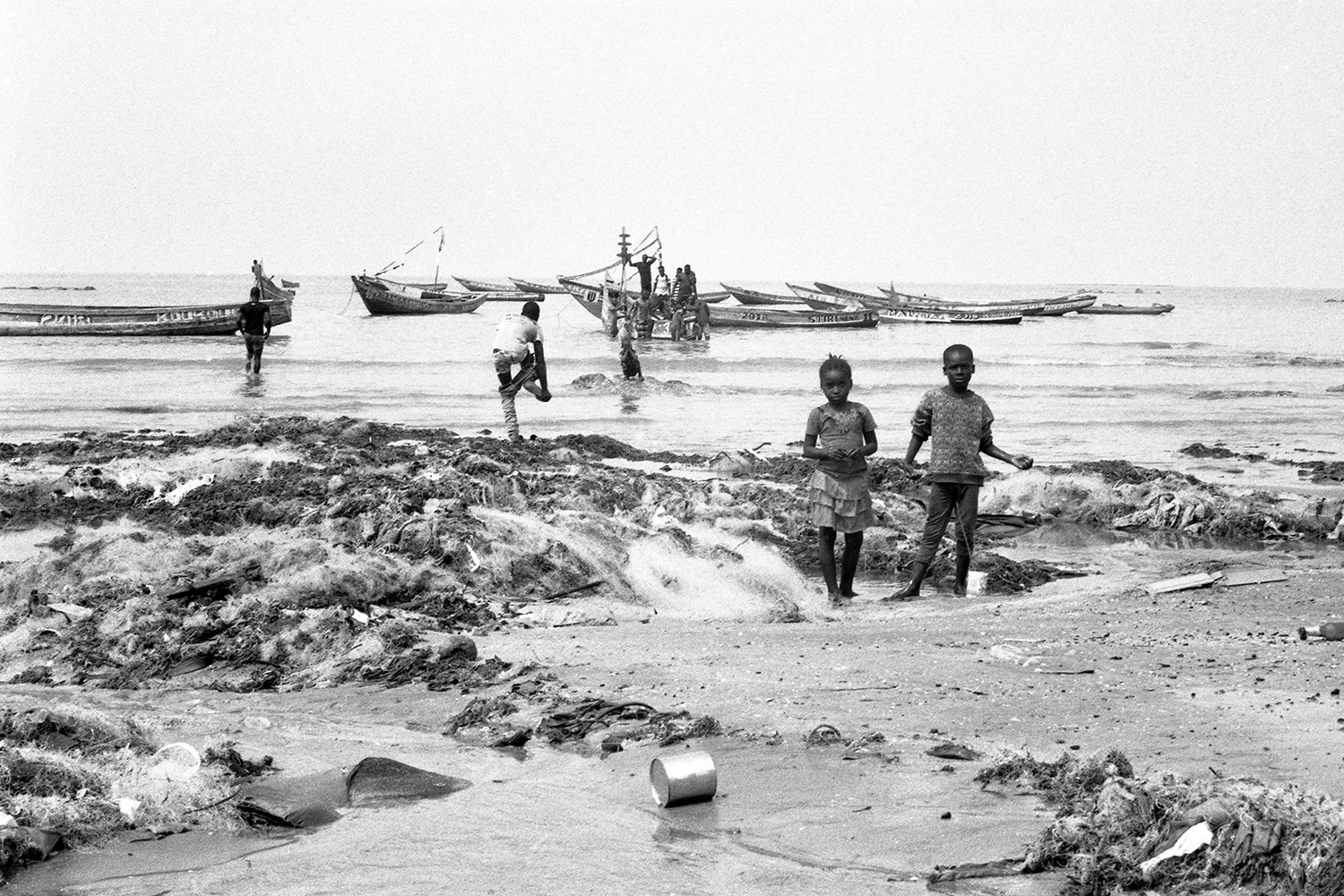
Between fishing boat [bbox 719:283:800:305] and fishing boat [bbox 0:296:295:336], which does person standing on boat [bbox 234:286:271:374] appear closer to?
fishing boat [bbox 0:296:295:336]

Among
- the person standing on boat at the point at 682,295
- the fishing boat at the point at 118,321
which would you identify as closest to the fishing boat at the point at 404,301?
the fishing boat at the point at 118,321

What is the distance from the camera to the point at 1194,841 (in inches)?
128

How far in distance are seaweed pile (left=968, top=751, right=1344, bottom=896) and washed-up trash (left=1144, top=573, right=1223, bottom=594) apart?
3.74 m

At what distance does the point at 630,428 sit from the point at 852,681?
11692 mm

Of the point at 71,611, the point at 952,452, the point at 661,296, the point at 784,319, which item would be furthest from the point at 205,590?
the point at 784,319

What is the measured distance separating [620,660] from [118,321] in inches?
1334

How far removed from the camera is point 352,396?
75.6 ft

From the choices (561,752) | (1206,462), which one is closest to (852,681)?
(561,752)

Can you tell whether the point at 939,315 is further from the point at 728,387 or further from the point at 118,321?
the point at 118,321

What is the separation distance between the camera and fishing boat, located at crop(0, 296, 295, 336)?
3528 cm

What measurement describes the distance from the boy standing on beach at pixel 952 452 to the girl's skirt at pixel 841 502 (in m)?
0.33

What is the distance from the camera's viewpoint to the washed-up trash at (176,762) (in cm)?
417

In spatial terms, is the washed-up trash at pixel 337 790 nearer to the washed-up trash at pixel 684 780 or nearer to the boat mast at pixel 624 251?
the washed-up trash at pixel 684 780

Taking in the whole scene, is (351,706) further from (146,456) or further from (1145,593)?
(146,456)
